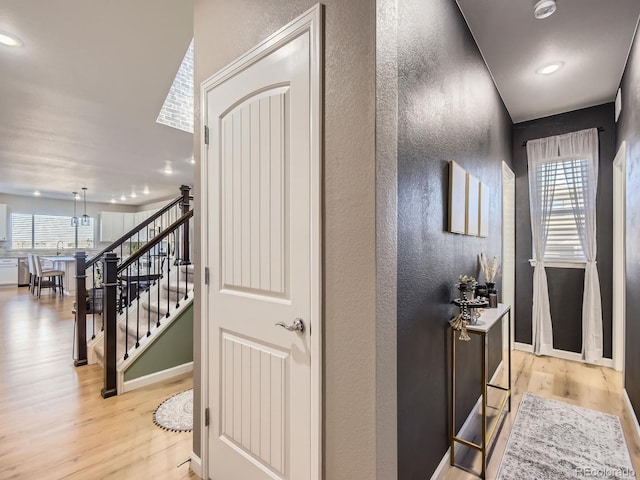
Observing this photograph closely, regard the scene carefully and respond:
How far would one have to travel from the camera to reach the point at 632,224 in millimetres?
2363

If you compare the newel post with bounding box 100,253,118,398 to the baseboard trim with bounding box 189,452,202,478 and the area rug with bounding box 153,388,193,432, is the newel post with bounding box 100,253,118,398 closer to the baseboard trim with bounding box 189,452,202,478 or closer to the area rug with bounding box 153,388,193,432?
the area rug with bounding box 153,388,193,432

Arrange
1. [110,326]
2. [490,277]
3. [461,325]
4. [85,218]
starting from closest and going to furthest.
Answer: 1. [461,325]
2. [490,277]
3. [110,326]
4. [85,218]

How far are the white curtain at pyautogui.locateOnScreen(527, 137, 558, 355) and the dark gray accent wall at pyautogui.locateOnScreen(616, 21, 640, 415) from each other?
39.3 inches

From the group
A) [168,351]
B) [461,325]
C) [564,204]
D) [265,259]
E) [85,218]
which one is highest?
[85,218]

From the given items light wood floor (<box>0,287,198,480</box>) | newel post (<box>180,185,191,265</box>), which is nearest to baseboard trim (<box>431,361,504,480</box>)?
light wood floor (<box>0,287,198,480</box>)

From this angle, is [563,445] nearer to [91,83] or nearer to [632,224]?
[632,224]

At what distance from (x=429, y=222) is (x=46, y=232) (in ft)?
40.0

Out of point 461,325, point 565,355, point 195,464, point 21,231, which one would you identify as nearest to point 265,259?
point 461,325

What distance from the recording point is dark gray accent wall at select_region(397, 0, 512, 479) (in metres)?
1.44

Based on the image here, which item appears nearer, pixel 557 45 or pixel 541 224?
pixel 557 45

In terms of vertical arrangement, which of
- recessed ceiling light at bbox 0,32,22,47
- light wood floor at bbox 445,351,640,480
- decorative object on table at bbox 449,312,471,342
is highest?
recessed ceiling light at bbox 0,32,22,47

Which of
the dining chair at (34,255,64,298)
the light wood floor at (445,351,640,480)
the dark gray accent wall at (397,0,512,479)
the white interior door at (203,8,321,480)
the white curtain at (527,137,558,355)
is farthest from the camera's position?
the dining chair at (34,255,64,298)

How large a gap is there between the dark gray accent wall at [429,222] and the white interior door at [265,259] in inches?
15.9

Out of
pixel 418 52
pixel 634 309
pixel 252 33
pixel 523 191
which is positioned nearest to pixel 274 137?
pixel 252 33
